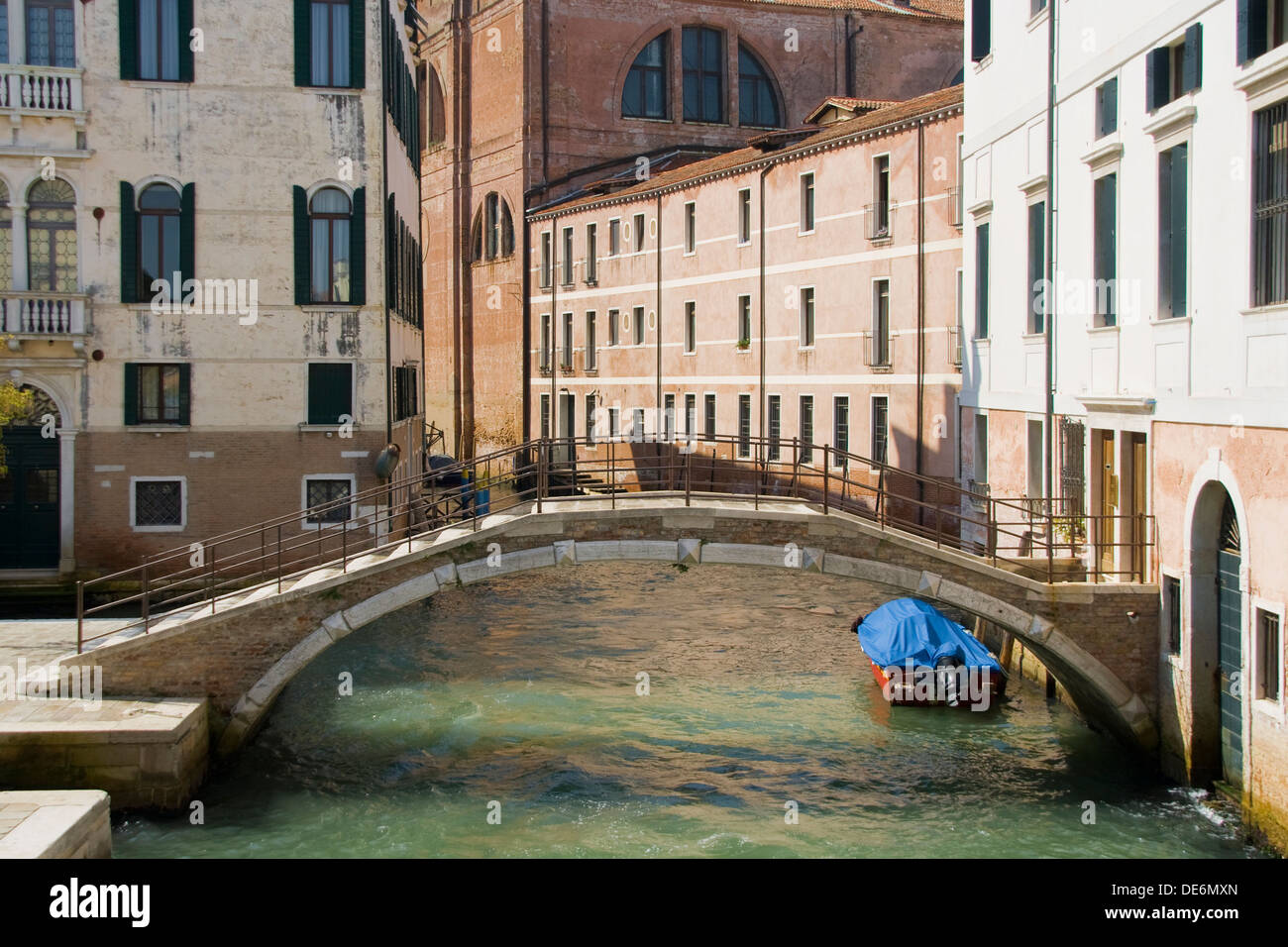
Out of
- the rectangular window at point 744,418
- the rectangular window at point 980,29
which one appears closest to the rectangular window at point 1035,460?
the rectangular window at point 980,29

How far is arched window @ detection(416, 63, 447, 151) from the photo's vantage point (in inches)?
1978

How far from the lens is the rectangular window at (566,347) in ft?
139

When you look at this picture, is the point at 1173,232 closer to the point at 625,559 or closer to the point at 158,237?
the point at 625,559

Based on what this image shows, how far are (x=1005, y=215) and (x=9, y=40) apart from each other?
14.0 metres

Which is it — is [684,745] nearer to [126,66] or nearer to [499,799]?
[499,799]

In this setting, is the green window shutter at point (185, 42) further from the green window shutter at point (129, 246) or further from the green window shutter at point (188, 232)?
the green window shutter at point (129, 246)

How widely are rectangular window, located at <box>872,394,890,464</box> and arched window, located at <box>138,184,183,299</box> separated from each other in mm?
13187

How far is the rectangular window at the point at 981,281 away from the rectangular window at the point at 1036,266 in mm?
2056

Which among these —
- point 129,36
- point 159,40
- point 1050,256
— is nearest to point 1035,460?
point 1050,256

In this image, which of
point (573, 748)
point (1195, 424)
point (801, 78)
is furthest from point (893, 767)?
point (801, 78)

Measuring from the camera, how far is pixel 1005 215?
19.1m

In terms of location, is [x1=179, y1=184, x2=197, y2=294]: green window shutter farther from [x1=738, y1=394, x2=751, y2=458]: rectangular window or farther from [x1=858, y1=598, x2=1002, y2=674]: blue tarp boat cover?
[x1=738, y1=394, x2=751, y2=458]: rectangular window

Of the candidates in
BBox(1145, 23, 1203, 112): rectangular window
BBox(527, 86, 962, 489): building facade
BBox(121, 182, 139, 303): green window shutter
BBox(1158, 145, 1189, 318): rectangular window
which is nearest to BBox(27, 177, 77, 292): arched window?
BBox(121, 182, 139, 303): green window shutter

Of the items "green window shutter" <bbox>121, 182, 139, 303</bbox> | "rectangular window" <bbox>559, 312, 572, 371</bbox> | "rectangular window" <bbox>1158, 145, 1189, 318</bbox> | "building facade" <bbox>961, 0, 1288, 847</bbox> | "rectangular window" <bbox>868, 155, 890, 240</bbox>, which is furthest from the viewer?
"rectangular window" <bbox>559, 312, 572, 371</bbox>
